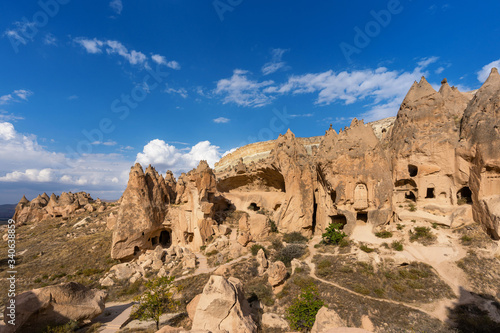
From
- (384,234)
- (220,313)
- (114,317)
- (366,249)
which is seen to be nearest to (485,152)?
(384,234)

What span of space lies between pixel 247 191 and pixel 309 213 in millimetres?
14869

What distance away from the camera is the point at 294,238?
25.1m

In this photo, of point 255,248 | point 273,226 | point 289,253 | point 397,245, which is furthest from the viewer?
point 273,226

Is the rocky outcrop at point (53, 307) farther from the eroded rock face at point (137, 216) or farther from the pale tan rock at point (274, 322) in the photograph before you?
the eroded rock face at point (137, 216)

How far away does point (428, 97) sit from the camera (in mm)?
25672

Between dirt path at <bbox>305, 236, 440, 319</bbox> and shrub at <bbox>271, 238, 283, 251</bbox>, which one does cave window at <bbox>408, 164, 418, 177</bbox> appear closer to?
dirt path at <bbox>305, 236, 440, 319</bbox>

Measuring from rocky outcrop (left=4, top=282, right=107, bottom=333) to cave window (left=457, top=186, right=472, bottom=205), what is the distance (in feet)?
99.6

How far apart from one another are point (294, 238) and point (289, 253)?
14.9 ft

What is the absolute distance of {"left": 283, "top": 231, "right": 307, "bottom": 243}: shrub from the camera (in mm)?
24575

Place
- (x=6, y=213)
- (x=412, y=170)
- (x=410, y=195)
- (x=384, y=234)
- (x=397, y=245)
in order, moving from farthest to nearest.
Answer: (x=6, y=213) → (x=410, y=195) → (x=412, y=170) → (x=384, y=234) → (x=397, y=245)

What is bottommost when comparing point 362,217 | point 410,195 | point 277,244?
point 277,244

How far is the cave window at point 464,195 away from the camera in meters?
21.9

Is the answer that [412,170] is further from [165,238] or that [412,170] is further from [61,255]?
[61,255]

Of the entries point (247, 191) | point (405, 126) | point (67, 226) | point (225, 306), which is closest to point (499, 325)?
point (225, 306)
